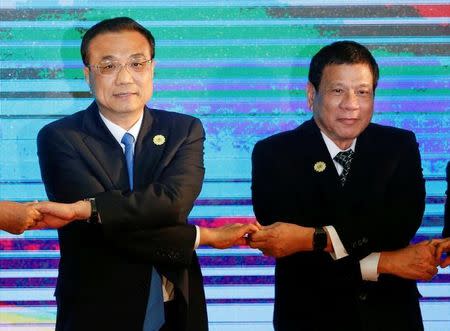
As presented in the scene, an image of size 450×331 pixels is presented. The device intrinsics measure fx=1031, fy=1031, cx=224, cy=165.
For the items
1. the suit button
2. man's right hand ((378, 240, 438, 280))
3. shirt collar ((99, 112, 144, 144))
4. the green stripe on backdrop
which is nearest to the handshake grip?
man's right hand ((378, 240, 438, 280))

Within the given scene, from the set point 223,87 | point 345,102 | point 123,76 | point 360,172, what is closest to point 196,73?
point 223,87

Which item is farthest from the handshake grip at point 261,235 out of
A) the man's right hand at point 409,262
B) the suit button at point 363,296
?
the suit button at point 363,296

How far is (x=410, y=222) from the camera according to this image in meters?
4.02

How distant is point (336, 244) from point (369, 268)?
162 mm

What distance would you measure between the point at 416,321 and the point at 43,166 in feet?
5.13

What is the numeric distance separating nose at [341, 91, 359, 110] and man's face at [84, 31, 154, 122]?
779mm

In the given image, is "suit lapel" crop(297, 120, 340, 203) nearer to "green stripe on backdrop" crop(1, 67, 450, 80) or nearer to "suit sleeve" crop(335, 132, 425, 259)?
"suit sleeve" crop(335, 132, 425, 259)

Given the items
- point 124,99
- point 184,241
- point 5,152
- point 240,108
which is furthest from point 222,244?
point 5,152

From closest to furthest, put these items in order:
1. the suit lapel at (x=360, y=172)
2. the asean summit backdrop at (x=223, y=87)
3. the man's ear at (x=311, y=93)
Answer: the suit lapel at (x=360, y=172) → the man's ear at (x=311, y=93) → the asean summit backdrop at (x=223, y=87)

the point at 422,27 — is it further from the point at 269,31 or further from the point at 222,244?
the point at 222,244

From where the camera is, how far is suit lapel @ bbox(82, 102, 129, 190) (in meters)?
3.91

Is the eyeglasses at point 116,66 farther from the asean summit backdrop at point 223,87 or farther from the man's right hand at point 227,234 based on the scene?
the asean summit backdrop at point 223,87

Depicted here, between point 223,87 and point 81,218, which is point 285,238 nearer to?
point 81,218

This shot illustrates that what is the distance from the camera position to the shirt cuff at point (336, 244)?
3.94 meters
